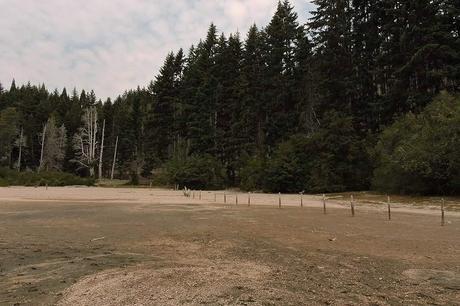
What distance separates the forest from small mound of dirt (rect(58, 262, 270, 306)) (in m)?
26.3

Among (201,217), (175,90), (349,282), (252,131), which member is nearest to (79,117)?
(175,90)

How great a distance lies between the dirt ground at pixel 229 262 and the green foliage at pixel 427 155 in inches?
460

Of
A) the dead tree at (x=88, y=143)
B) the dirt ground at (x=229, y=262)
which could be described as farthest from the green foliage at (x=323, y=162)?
the dead tree at (x=88, y=143)

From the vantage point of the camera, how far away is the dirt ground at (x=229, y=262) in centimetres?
797

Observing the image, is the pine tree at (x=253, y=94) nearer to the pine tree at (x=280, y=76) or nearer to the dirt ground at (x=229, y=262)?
the pine tree at (x=280, y=76)

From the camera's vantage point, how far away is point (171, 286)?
8.50m

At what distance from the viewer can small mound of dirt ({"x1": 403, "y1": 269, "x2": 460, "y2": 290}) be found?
8.88 meters

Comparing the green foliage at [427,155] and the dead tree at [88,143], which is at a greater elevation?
the dead tree at [88,143]

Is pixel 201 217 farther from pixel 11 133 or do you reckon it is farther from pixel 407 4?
pixel 11 133

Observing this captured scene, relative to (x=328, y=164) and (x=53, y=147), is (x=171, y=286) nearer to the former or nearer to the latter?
(x=328, y=164)

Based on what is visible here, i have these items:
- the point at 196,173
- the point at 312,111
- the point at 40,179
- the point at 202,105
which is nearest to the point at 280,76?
the point at 312,111

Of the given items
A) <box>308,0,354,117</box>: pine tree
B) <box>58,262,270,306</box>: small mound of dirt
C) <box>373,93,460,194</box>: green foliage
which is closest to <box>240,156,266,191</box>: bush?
<box>308,0,354,117</box>: pine tree

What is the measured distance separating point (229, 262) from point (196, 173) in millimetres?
47209

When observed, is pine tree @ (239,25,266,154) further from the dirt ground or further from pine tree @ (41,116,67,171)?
the dirt ground
